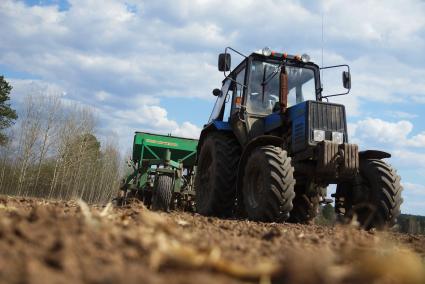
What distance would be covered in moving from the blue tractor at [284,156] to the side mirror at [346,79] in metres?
0.02

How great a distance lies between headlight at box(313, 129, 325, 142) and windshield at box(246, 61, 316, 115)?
1.10 m

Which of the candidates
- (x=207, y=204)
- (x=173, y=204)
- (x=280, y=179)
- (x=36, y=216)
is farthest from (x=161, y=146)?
(x=36, y=216)

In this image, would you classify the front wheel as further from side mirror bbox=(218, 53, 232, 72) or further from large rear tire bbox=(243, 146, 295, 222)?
side mirror bbox=(218, 53, 232, 72)

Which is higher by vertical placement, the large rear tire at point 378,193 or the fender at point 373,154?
the fender at point 373,154

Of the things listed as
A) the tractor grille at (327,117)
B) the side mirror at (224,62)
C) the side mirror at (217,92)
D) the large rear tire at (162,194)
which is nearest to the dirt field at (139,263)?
the tractor grille at (327,117)

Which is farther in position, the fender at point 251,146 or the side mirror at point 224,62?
the side mirror at point 224,62

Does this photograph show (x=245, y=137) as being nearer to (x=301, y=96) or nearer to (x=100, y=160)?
(x=301, y=96)

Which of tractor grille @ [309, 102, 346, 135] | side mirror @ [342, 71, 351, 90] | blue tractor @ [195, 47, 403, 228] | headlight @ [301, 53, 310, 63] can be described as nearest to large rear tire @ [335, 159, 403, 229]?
blue tractor @ [195, 47, 403, 228]

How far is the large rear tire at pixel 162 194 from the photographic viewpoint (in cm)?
847

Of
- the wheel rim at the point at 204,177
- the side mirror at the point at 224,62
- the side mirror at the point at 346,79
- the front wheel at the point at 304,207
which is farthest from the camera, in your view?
the wheel rim at the point at 204,177

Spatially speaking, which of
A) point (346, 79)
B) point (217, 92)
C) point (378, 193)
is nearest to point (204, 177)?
point (217, 92)

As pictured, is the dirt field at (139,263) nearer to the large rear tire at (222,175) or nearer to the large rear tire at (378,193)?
the large rear tire at (378,193)

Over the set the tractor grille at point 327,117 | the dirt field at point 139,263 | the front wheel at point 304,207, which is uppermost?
the tractor grille at point 327,117

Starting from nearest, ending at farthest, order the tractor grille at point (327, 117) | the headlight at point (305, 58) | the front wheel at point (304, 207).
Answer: the tractor grille at point (327, 117)
the front wheel at point (304, 207)
the headlight at point (305, 58)
